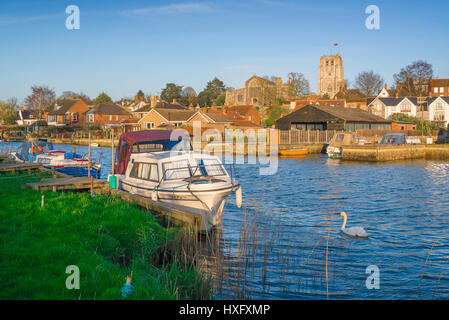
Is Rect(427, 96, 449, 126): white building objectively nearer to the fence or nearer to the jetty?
the fence

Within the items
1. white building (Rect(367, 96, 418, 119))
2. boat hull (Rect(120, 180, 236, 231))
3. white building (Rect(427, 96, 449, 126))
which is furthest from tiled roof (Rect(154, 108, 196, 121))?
boat hull (Rect(120, 180, 236, 231))

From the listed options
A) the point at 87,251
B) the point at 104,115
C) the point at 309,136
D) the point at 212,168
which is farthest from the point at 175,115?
the point at 87,251

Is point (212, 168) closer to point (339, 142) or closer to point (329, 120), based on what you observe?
point (339, 142)

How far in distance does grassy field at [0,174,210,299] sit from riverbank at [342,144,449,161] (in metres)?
39.7

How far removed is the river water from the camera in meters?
10.2

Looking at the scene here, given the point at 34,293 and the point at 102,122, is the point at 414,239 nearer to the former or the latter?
the point at 34,293

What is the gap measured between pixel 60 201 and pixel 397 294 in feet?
35.2

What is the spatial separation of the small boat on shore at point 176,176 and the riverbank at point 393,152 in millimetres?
34122

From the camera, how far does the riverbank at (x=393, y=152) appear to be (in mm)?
→ 47662

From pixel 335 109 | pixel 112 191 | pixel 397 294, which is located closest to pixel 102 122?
pixel 335 109

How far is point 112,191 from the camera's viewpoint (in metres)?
15.6

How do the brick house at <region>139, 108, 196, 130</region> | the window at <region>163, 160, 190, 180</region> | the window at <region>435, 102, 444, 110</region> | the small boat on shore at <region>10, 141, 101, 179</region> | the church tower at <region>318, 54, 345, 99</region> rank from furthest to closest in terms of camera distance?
the church tower at <region>318, 54, 345, 99</region> < the window at <region>435, 102, 444, 110</region> < the brick house at <region>139, 108, 196, 130</region> < the small boat on shore at <region>10, 141, 101, 179</region> < the window at <region>163, 160, 190, 180</region>

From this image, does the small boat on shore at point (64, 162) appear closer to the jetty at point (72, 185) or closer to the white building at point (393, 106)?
the jetty at point (72, 185)

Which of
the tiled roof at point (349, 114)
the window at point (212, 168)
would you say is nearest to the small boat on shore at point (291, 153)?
the tiled roof at point (349, 114)
